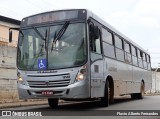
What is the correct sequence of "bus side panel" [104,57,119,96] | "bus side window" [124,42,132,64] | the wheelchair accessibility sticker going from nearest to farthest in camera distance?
1. the wheelchair accessibility sticker
2. "bus side panel" [104,57,119,96]
3. "bus side window" [124,42,132,64]

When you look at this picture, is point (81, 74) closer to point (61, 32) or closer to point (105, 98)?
point (61, 32)

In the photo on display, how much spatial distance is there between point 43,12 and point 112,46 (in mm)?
3796

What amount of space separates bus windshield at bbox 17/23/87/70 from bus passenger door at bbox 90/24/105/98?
554mm

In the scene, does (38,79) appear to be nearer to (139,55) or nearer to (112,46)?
(112,46)

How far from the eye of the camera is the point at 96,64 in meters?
13.0

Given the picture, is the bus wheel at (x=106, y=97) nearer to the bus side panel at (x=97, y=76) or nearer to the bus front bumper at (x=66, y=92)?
the bus side panel at (x=97, y=76)

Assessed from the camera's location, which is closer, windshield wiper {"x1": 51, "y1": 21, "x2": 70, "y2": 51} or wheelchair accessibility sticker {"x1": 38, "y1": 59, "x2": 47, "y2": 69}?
wheelchair accessibility sticker {"x1": 38, "y1": 59, "x2": 47, "y2": 69}

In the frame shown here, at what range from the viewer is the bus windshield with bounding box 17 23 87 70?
12094mm

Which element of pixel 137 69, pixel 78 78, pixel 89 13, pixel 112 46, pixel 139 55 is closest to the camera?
pixel 78 78

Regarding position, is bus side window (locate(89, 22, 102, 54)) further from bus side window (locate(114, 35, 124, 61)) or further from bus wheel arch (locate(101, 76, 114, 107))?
bus side window (locate(114, 35, 124, 61))

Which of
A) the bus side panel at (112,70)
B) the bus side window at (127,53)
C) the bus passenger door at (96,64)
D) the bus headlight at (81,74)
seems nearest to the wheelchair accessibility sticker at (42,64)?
the bus headlight at (81,74)

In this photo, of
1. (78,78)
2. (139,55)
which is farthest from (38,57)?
(139,55)

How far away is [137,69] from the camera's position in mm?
21516

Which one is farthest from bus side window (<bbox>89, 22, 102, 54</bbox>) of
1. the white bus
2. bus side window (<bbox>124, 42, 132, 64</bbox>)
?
bus side window (<bbox>124, 42, 132, 64</bbox>)
